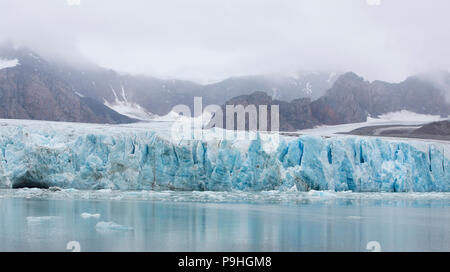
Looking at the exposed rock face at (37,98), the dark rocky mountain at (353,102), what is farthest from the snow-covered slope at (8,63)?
the dark rocky mountain at (353,102)

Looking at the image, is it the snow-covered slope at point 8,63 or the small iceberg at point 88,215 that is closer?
the small iceberg at point 88,215

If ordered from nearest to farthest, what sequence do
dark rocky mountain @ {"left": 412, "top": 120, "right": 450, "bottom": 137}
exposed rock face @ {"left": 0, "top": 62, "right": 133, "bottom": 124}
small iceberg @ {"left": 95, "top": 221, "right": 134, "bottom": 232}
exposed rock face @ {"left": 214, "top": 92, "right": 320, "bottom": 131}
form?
small iceberg @ {"left": 95, "top": 221, "right": 134, "bottom": 232}, exposed rock face @ {"left": 0, "top": 62, "right": 133, "bottom": 124}, dark rocky mountain @ {"left": 412, "top": 120, "right": 450, "bottom": 137}, exposed rock face @ {"left": 214, "top": 92, "right": 320, "bottom": 131}

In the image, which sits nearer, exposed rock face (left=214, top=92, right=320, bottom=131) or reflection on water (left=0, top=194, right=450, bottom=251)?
reflection on water (left=0, top=194, right=450, bottom=251)

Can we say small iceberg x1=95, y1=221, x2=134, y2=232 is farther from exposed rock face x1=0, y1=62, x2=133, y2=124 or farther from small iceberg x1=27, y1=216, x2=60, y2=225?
exposed rock face x1=0, y1=62, x2=133, y2=124

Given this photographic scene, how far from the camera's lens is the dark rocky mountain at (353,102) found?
1639 inches

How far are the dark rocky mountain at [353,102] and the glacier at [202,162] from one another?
17532 millimetres

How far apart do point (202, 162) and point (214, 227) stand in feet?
27.4

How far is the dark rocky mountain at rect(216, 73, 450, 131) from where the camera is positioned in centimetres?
4162

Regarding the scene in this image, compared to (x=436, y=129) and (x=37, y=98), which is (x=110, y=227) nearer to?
(x=37, y=98)

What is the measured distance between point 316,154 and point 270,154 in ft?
5.79

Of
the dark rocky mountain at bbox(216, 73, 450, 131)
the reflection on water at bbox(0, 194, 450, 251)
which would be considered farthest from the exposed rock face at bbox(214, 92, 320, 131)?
the reflection on water at bbox(0, 194, 450, 251)

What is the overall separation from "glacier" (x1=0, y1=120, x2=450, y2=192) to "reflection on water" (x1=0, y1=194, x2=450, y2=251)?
3110 mm

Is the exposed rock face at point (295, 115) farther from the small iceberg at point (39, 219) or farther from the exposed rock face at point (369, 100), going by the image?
the small iceberg at point (39, 219)
